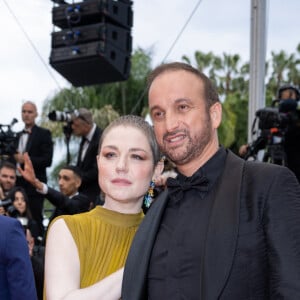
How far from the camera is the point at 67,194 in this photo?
6.31 meters

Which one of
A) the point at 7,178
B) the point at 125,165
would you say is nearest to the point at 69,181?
the point at 7,178

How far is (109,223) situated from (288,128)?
142 inches

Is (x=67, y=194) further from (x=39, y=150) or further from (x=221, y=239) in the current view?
(x=221, y=239)

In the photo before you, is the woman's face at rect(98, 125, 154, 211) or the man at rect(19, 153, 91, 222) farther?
the man at rect(19, 153, 91, 222)

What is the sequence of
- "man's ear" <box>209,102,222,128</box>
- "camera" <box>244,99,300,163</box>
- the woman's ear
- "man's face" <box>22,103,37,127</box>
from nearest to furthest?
"man's ear" <box>209,102,222,128</box> → the woman's ear → "camera" <box>244,99,300,163</box> → "man's face" <box>22,103,37,127</box>

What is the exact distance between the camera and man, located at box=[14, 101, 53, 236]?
23.0 feet

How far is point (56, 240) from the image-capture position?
74.1 inches

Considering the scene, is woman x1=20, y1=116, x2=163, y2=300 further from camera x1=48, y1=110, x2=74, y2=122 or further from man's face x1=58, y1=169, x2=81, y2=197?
camera x1=48, y1=110, x2=74, y2=122

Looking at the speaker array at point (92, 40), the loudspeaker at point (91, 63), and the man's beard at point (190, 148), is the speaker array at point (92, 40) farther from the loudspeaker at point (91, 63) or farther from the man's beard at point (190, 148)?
the man's beard at point (190, 148)

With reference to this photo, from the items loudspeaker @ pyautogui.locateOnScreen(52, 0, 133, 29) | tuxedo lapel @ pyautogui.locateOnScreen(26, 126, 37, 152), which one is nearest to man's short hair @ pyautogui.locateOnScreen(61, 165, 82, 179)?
tuxedo lapel @ pyautogui.locateOnScreen(26, 126, 37, 152)

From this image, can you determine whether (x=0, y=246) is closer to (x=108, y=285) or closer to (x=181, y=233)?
(x=108, y=285)

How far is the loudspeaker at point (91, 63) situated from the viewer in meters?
7.53

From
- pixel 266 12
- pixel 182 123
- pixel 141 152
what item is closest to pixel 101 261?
pixel 141 152

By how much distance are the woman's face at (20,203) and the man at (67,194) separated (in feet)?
0.65
